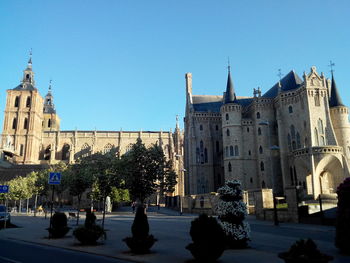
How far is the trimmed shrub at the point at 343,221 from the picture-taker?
11.5 m

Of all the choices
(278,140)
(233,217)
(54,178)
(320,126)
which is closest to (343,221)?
(233,217)

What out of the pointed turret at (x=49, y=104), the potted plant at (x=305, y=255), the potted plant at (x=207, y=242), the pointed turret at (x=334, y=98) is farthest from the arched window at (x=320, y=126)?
the pointed turret at (x=49, y=104)

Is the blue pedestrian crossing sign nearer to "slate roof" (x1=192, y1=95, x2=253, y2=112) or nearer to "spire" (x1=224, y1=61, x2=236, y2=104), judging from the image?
"spire" (x1=224, y1=61, x2=236, y2=104)

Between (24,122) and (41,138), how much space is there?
274 inches

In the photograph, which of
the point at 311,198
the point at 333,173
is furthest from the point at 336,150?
the point at 311,198

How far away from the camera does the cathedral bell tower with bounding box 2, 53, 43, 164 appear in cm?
7938

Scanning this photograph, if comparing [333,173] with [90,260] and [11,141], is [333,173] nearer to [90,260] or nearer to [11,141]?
[90,260]

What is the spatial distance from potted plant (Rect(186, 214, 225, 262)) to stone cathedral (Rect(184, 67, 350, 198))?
1350 inches

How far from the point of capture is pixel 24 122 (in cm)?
8275

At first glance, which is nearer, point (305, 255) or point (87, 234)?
point (305, 255)

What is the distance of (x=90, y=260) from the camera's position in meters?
10.3

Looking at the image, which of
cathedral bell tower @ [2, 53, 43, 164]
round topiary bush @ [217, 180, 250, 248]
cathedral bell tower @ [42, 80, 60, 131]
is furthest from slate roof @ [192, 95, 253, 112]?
cathedral bell tower @ [42, 80, 60, 131]

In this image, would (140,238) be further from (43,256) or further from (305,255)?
(305,255)

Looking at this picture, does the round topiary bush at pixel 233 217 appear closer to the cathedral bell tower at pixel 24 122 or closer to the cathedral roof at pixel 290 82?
the cathedral roof at pixel 290 82
